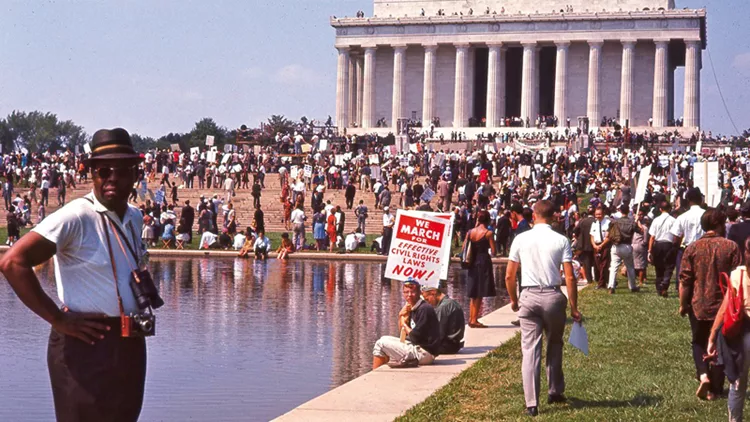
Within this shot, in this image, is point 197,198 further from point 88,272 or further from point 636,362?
point 88,272

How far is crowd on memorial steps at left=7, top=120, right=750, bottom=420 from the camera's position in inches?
424

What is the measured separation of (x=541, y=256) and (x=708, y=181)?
15.6m

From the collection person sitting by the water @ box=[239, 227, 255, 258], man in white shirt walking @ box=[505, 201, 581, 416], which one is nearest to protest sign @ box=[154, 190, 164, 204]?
person sitting by the water @ box=[239, 227, 255, 258]

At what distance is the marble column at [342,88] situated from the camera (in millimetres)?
93812

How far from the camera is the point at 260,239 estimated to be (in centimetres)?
3681

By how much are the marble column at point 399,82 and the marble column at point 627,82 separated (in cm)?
1545

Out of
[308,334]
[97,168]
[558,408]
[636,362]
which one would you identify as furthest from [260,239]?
[97,168]

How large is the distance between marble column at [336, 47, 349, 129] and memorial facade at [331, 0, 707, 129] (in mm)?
91

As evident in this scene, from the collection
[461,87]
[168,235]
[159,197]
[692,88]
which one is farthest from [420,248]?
[461,87]

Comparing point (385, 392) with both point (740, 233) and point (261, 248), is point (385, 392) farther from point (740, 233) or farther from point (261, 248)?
point (261, 248)

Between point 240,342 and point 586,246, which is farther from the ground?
point 586,246

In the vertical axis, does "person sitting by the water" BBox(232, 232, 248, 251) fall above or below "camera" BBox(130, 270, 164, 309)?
below

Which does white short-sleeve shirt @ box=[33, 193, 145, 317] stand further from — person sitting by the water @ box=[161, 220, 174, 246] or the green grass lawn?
person sitting by the water @ box=[161, 220, 174, 246]

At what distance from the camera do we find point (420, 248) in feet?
54.4
